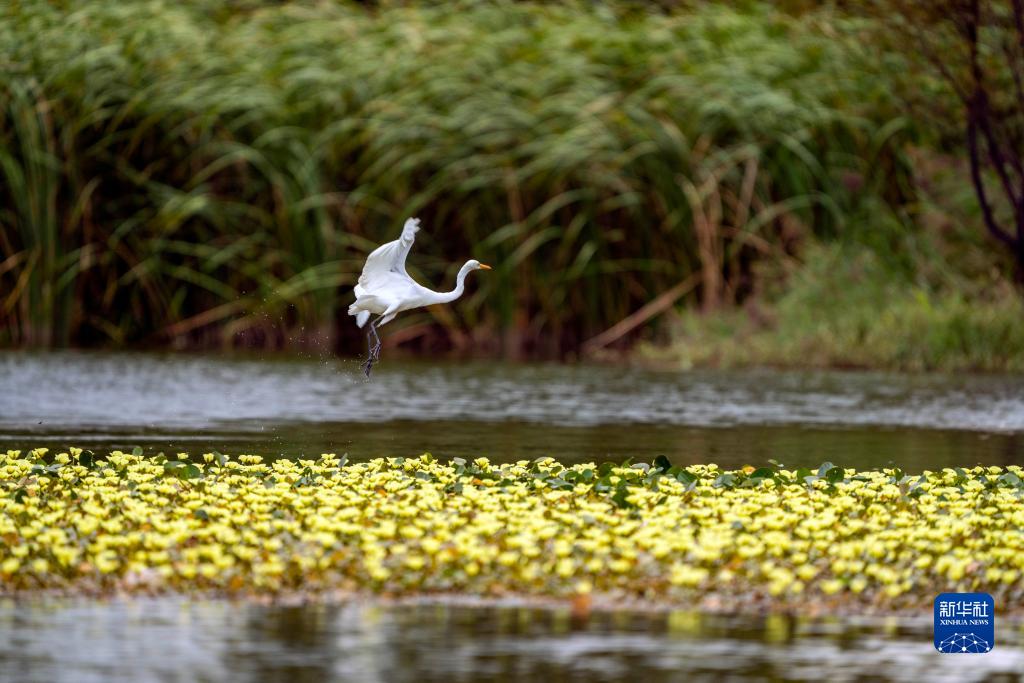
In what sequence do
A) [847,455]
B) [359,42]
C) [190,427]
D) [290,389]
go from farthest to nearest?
1. [359,42]
2. [290,389]
3. [190,427]
4. [847,455]

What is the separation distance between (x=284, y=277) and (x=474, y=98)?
2.93m

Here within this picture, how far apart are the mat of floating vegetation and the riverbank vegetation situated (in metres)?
11.4

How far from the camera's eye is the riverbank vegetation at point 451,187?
76.7 ft

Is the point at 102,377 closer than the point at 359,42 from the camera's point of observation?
Yes

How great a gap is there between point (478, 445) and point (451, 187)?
360 inches

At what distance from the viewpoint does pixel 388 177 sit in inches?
930

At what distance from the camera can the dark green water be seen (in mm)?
7656

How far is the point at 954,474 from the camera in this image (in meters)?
12.3

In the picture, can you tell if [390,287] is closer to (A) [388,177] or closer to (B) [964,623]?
(B) [964,623]

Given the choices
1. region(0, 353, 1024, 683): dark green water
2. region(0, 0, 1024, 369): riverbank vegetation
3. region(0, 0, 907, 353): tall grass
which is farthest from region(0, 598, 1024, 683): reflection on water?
region(0, 0, 907, 353): tall grass

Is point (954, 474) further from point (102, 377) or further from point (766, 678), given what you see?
point (102, 377)

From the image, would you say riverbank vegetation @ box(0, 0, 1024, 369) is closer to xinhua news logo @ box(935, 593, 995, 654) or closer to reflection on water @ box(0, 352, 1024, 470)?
reflection on water @ box(0, 352, 1024, 470)

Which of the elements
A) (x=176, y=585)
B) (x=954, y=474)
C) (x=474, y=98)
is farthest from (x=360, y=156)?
(x=176, y=585)

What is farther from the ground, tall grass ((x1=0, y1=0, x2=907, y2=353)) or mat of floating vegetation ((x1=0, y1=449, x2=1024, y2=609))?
tall grass ((x1=0, y1=0, x2=907, y2=353))
